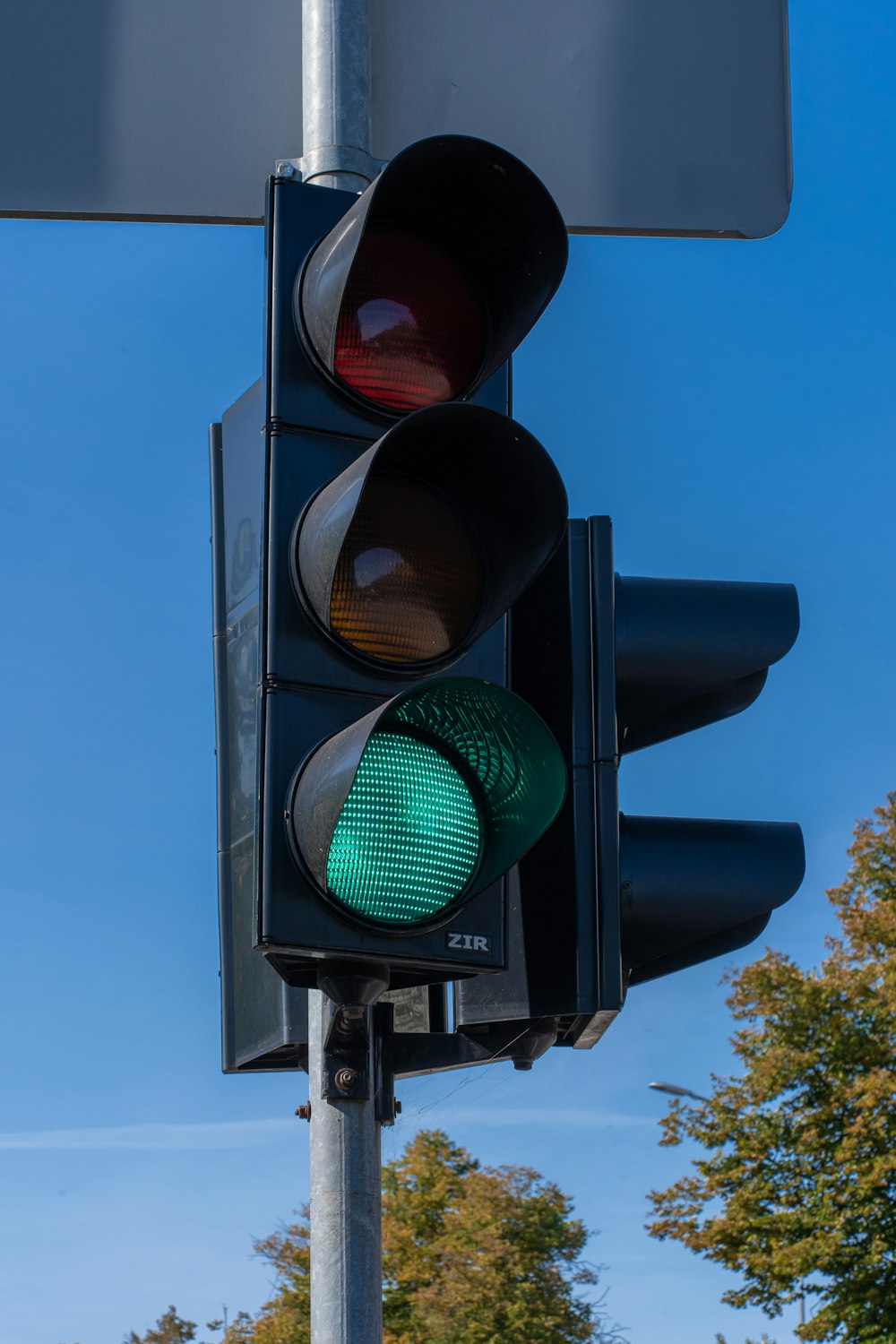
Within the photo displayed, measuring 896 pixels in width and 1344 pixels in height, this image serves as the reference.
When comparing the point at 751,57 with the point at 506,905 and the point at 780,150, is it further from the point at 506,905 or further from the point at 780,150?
the point at 506,905

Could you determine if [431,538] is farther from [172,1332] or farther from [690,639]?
[172,1332]

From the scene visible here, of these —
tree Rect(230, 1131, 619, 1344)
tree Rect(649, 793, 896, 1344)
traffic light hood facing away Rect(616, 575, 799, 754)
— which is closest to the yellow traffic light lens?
traffic light hood facing away Rect(616, 575, 799, 754)

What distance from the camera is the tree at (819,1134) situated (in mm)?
21297

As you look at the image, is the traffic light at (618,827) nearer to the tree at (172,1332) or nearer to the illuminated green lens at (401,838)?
the illuminated green lens at (401,838)

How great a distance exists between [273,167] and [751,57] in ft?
3.56

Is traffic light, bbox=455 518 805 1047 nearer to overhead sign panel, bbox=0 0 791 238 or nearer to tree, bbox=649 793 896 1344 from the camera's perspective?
overhead sign panel, bbox=0 0 791 238

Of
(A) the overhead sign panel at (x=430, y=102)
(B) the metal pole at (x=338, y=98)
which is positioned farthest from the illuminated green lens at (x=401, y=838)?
(A) the overhead sign panel at (x=430, y=102)

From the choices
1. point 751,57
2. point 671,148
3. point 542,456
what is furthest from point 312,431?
point 751,57

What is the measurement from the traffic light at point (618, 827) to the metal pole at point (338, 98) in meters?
0.80

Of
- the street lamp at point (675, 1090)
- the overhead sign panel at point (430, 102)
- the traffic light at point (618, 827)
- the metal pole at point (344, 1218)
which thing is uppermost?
Answer: the street lamp at point (675, 1090)

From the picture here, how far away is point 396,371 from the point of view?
8.46 feet

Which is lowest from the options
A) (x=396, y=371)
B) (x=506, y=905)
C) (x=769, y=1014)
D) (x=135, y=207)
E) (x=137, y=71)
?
(x=506, y=905)

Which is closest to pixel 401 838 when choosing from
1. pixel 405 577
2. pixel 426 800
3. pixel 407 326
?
pixel 426 800

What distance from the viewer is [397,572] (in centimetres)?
239
